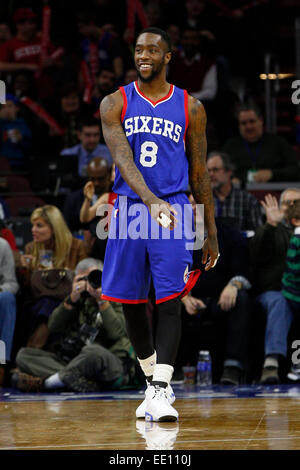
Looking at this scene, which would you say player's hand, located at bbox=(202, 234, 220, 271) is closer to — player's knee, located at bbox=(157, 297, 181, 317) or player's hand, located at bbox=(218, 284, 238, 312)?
player's knee, located at bbox=(157, 297, 181, 317)

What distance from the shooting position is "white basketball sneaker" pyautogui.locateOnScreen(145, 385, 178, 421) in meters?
3.94

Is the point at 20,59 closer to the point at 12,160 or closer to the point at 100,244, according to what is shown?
the point at 12,160

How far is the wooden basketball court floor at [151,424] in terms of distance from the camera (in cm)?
332

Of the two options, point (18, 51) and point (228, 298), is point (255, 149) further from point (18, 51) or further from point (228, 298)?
point (18, 51)

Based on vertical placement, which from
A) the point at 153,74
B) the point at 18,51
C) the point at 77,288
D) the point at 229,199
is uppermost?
the point at 18,51

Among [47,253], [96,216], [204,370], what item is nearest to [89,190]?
[96,216]

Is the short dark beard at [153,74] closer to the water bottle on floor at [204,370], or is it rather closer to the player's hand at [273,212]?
the player's hand at [273,212]

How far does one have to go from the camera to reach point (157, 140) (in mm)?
4098

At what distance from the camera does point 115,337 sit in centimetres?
619

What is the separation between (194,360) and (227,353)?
41 cm

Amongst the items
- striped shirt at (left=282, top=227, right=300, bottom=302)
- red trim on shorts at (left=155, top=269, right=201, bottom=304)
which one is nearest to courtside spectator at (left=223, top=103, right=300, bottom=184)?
striped shirt at (left=282, top=227, right=300, bottom=302)

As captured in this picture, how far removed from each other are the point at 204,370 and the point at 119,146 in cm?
270

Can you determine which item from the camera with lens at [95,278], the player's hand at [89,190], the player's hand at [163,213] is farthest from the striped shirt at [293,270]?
the player's hand at [163,213]

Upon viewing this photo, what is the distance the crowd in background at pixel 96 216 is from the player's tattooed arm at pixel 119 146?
1.30 meters
